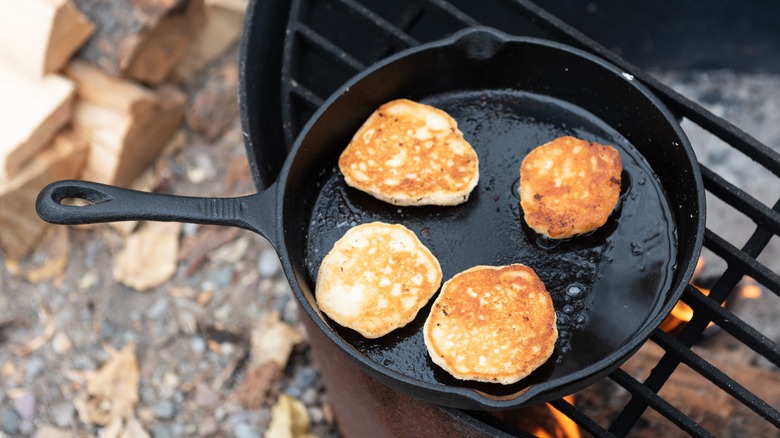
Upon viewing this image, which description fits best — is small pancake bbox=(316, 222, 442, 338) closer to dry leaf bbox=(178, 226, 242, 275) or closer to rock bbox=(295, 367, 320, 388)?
rock bbox=(295, 367, 320, 388)

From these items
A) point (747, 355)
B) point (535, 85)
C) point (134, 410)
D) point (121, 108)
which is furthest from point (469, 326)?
point (121, 108)

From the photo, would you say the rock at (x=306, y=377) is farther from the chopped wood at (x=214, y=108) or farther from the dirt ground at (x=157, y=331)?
the chopped wood at (x=214, y=108)

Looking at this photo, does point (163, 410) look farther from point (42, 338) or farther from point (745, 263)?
point (745, 263)

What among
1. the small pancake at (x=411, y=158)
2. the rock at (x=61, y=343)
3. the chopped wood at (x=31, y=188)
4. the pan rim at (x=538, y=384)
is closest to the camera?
the pan rim at (x=538, y=384)

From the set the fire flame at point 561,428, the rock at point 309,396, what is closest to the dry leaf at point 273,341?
the rock at point 309,396

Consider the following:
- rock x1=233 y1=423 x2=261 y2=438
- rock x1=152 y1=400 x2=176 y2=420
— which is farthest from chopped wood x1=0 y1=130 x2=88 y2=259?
rock x1=233 y1=423 x2=261 y2=438
